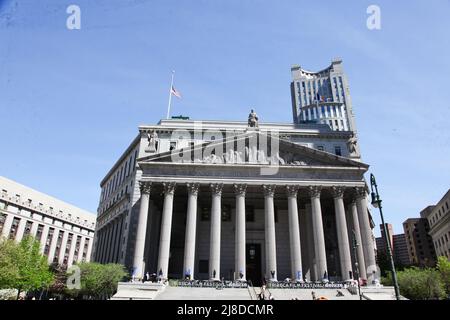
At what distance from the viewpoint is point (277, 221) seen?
4753 centimetres

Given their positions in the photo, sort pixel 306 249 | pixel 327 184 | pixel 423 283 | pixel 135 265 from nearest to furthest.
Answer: pixel 423 283 < pixel 135 265 < pixel 327 184 < pixel 306 249

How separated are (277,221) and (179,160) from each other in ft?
57.5

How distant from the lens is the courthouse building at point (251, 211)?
124 ft

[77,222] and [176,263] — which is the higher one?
[77,222]

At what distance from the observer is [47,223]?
255 ft

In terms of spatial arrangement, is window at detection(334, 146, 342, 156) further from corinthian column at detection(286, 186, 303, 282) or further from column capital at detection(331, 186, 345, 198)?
corinthian column at detection(286, 186, 303, 282)

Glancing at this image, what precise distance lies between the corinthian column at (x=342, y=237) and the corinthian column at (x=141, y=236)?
23672 mm

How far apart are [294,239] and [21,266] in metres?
33.9

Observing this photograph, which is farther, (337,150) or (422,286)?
(337,150)

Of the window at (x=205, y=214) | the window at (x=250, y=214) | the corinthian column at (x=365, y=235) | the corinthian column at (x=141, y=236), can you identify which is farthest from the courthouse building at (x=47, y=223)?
the corinthian column at (x=365, y=235)

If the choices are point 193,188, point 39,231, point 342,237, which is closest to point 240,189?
point 193,188

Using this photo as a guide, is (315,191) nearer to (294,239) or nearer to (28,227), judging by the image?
(294,239)

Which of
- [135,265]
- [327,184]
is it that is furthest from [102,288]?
[327,184]

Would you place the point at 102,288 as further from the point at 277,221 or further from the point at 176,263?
the point at 277,221
